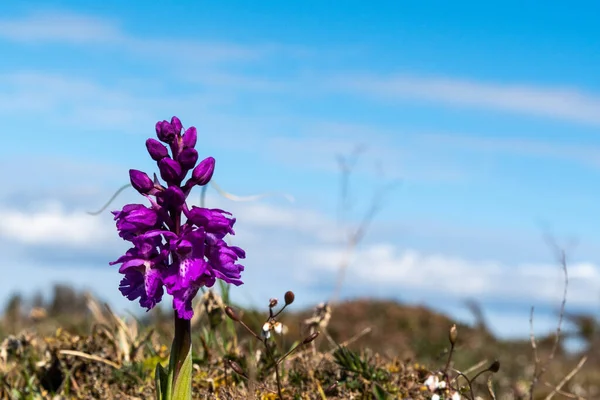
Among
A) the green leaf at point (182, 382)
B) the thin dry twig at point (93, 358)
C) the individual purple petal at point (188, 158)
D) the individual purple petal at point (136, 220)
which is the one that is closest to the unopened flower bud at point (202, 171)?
the individual purple petal at point (188, 158)

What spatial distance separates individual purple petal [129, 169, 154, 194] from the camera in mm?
4508

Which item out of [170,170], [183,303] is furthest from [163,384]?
[170,170]

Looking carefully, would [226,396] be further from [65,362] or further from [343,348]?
[65,362]

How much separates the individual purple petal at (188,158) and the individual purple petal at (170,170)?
32mm

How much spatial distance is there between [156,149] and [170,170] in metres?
0.17

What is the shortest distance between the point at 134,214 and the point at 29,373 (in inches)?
121

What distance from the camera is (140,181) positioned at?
14.8 feet

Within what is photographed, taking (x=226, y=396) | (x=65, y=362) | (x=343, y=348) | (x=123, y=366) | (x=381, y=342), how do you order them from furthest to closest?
(x=381, y=342) < (x=65, y=362) < (x=123, y=366) < (x=343, y=348) < (x=226, y=396)

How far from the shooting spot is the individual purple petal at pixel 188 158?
177 inches

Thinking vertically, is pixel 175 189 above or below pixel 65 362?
above

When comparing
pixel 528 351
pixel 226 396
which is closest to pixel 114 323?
pixel 226 396

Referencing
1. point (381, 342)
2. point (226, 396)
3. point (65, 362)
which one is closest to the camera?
point (226, 396)

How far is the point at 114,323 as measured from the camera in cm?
687

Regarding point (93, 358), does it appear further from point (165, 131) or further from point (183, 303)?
point (165, 131)
